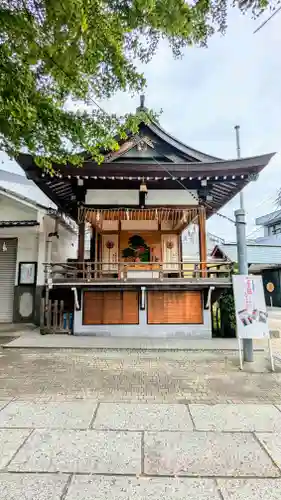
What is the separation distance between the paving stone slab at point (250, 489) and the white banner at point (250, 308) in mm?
3105

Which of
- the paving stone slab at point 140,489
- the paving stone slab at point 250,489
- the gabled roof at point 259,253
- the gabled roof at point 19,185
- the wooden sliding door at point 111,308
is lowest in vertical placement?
the paving stone slab at point 250,489

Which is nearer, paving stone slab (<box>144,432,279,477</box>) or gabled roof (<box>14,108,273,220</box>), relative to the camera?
paving stone slab (<box>144,432,279,477</box>)

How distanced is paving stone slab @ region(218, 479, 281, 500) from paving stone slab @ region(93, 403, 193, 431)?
0.86 m

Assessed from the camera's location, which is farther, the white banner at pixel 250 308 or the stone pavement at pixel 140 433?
the white banner at pixel 250 308

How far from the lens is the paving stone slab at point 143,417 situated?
3035mm

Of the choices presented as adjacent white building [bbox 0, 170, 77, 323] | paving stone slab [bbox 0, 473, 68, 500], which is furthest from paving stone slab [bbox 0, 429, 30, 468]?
adjacent white building [bbox 0, 170, 77, 323]

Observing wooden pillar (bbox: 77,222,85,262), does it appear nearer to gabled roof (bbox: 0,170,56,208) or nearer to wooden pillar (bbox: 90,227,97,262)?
wooden pillar (bbox: 90,227,97,262)

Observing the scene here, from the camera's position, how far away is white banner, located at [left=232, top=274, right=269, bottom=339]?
5.16 metres

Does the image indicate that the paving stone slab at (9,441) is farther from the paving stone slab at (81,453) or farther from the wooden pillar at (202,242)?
the wooden pillar at (202,242)

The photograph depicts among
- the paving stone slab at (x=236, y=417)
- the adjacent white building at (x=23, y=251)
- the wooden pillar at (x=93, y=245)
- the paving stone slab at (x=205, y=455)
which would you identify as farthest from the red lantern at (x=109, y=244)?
the paving stone slab at (x=205, y=455)

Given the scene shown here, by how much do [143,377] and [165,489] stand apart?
2602 millimetres

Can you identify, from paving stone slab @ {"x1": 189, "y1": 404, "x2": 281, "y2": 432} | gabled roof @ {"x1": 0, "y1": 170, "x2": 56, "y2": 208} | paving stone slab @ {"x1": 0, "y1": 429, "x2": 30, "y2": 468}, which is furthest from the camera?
gabled roof @ {"x1": 0, "y1": 170, "x2": 56, "y2": 208}

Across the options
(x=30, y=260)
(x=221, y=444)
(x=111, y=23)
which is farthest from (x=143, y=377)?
(x=30, y=260)

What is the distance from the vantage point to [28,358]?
582 cm
